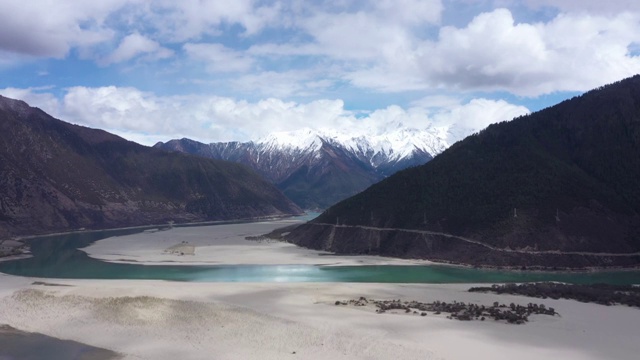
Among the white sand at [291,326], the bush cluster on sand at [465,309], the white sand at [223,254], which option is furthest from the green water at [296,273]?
the bush cluster on sand at [465,309]

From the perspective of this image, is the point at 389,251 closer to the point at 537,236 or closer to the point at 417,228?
the point at 417,228

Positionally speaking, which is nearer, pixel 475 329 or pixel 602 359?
pixel 602 359

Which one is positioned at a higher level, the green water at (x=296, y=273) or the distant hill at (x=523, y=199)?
the distant hill at (x=523, y=199)

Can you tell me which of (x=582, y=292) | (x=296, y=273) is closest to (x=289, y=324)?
(x=582, y=292)

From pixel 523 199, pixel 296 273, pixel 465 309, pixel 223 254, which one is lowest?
pixel 465 309

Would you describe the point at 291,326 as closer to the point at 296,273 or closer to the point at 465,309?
the point at 465,309

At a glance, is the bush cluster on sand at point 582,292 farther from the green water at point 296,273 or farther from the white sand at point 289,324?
the green water at point 296,273

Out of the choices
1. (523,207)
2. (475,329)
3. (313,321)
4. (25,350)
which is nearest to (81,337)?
(25,350)
